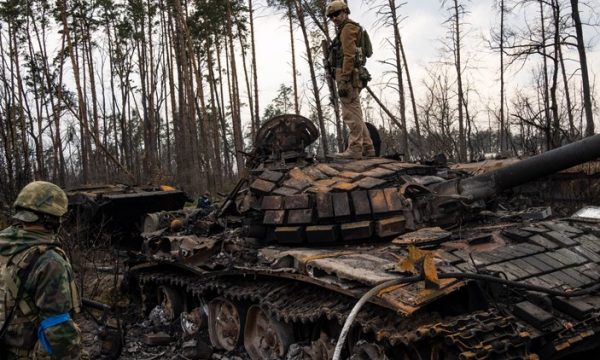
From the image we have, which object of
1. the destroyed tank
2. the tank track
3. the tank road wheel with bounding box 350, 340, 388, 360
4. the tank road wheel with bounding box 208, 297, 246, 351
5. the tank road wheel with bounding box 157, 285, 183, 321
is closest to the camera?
the tank track

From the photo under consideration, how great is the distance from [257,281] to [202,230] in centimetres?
179

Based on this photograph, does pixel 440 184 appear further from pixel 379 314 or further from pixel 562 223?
pixel 379 314

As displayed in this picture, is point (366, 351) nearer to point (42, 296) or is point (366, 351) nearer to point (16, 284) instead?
point (42, 296)

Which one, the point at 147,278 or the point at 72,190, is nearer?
the point at 147,278

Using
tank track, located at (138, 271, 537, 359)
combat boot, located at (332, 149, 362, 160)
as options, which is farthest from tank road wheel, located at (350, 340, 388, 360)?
combat boot, located at (332, 149, 362, 160)

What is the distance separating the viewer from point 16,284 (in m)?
3.26

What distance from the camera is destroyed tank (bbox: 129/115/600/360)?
3.97 meters

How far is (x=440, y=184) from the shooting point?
6074 millimetres

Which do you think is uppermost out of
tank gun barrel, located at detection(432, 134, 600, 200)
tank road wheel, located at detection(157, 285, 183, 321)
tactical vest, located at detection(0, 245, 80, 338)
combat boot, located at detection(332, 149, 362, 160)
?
combat boot, located at detection(332, 149, 362, 160)

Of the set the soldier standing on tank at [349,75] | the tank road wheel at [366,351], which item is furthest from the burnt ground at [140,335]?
the soldier standing on tank at [349,75]

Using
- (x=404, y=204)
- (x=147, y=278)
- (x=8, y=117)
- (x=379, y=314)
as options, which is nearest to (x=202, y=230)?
(x=147, y=278)

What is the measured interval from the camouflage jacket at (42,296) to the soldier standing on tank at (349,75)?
468cm

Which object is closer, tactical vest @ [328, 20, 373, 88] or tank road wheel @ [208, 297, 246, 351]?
tank road wheel @ [208, 297, 246, 351]

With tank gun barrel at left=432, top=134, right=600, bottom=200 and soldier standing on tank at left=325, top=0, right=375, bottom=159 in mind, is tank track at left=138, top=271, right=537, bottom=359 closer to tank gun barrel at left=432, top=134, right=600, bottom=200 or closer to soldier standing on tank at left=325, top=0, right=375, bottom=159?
tank gun barrel at left=432, top=134, right=600, bottom=200
